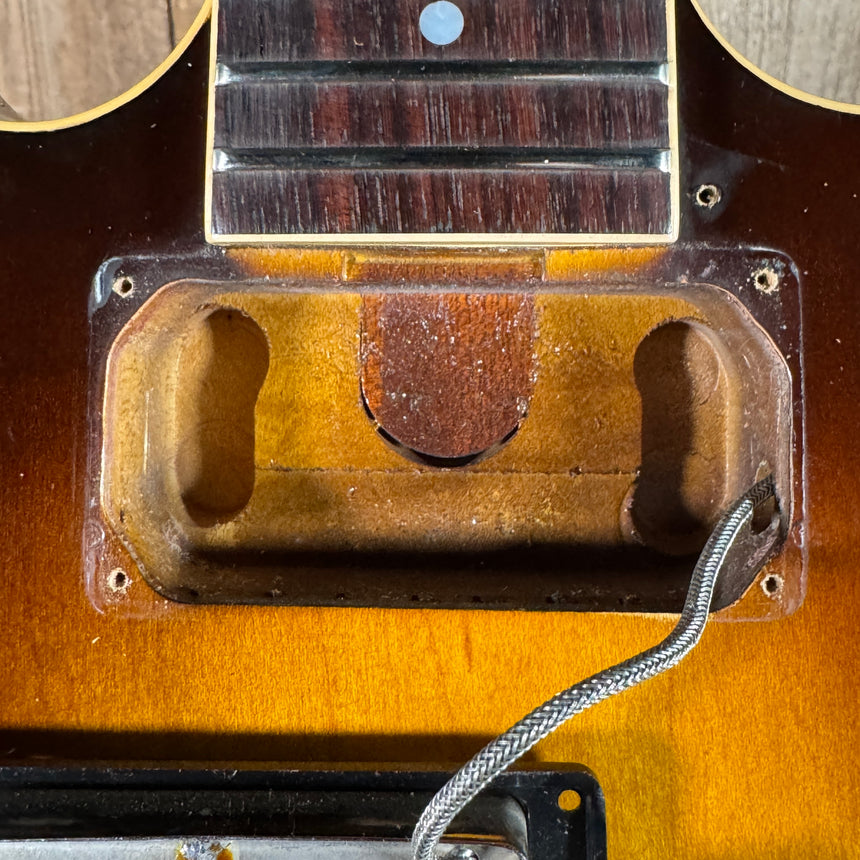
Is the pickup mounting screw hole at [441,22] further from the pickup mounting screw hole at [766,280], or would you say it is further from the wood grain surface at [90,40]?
the wood grain surface at [90,40]

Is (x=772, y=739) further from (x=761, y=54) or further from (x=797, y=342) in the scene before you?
(x=761, y=54)

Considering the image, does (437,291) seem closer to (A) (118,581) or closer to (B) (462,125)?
(B) (462,125)

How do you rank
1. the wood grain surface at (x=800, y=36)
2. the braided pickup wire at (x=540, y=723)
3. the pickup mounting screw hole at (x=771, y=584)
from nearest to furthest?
the braided pickup wire at (x=540, y=723), the pickup mounting screw hole at (x=771, y=584), the wood grain surface at (x=800, y=36)

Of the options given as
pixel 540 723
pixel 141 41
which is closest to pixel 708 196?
pixel 540 723

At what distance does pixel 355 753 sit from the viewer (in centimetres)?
60

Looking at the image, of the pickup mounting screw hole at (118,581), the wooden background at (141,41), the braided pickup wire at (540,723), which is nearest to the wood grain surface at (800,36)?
the wooden background at (141,41)

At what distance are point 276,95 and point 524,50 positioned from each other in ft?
0.53

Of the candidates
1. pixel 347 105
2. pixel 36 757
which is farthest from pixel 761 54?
pixel 36 757

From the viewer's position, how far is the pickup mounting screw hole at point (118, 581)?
61cm

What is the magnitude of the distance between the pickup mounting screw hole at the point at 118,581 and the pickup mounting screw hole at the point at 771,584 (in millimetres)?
411

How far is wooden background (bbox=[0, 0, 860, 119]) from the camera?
0.93 meters

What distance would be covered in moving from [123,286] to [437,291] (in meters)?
0.21

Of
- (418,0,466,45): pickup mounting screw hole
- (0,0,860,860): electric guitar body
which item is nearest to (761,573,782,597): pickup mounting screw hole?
(0,0,860,860): electric guitar body

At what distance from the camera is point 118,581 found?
61 cm
